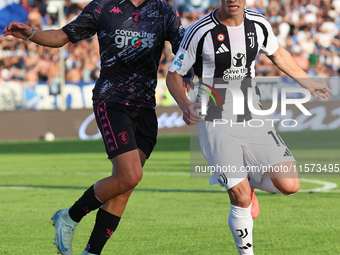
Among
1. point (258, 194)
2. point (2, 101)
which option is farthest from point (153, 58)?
point (2, 101)

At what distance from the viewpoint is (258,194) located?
9.85m

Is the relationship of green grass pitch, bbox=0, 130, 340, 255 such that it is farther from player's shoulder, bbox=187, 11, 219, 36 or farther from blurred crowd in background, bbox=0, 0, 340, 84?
blurred crowd in background, bbox=0, 0, 340, 84

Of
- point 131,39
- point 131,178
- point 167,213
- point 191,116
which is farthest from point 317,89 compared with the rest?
point 167,213

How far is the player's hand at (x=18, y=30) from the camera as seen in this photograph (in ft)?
17.6

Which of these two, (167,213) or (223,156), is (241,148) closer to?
(223,156)

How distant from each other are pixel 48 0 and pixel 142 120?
20.1 meters

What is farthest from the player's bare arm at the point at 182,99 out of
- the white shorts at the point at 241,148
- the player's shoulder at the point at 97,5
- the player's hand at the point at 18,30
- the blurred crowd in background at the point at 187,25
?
the blurred crowd in background at the point at 187,25


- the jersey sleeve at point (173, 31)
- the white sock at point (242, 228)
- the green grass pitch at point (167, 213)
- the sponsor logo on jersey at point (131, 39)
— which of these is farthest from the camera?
the green grass pitch at point (167, 213)

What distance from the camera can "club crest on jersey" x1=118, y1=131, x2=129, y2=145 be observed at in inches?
217

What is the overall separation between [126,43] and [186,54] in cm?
56

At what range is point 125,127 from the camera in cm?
555

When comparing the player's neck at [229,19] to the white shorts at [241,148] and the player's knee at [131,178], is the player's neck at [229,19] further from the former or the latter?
the player's knee at [131,178]

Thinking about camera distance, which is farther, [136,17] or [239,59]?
[136,17]

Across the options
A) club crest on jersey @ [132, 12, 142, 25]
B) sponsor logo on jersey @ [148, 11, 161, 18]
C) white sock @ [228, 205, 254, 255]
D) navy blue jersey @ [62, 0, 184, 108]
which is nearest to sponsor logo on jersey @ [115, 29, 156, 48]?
navy blue jersey @ [62, 0, 184, 108]
